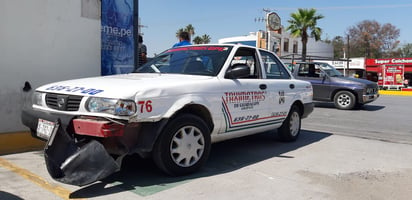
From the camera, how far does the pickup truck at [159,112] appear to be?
3.46m

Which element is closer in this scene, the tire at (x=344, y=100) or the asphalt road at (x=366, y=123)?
the asphalt road at (x=366, y=123)

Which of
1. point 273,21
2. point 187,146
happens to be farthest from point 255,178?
point 273,21

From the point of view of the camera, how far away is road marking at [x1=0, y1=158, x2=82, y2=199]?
352 cm

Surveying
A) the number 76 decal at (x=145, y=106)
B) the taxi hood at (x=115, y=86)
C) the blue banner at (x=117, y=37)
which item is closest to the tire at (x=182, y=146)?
the number 76 decal at (x=145, y=106)

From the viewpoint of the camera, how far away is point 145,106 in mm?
3566

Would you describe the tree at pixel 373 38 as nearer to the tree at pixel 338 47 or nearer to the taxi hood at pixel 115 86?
the tree at pixel 338 47

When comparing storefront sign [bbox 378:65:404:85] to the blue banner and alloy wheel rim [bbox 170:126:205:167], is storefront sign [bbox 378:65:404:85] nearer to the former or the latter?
the blue banner

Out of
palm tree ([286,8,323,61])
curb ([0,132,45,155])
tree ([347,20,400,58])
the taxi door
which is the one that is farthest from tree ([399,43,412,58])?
curb ([0,132,45,155])

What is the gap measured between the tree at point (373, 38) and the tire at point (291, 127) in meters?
57.6

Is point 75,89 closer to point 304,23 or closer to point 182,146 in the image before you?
point 182,146

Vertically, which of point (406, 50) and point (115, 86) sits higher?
point (406, 50)

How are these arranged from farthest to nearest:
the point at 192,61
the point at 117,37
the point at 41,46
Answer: the point at 117,37 < the point at 41,46 < the point at 192,61

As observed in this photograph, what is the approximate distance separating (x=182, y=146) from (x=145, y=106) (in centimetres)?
70

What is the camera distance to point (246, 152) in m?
5.48
